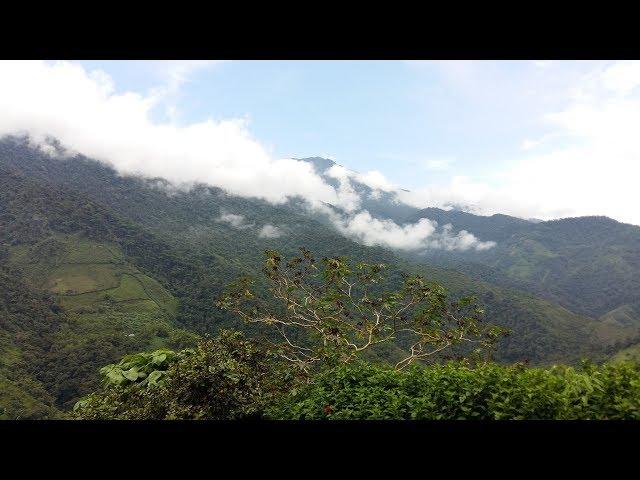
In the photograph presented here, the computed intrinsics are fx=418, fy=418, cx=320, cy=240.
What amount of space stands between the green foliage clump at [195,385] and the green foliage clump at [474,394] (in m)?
0.77

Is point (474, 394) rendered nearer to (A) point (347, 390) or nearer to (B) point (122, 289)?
(A) point (347, 390)

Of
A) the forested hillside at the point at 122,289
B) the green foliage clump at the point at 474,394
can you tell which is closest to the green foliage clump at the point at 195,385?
the green foliage clump at the point at 474,394

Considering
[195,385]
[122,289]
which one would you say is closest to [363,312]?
[195,385]

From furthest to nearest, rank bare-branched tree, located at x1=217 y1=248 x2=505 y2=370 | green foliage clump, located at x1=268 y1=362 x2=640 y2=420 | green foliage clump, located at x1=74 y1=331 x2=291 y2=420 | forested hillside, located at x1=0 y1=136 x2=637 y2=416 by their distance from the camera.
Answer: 1. forested hillside, located at x1=0 y1=136 x2=637 y2=416
2. bare-branched tree, located at x1=217 y1=248 x2=505 y2=370
3. green foliage clump, located at x1=74 y1=331 x2=291 y2=420
4. green foliage clump, located at x1=268 y1=362 x2=640 y2=420

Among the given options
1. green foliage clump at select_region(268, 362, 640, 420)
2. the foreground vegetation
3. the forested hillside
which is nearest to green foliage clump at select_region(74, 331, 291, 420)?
the foreground vegetation

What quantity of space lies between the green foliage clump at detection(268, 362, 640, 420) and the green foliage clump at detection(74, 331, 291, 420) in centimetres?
77

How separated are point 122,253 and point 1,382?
7000 cm

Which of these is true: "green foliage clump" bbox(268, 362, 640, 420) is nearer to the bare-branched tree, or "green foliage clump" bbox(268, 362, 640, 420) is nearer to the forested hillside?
the bare-branched tree

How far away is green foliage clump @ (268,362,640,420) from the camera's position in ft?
9.25

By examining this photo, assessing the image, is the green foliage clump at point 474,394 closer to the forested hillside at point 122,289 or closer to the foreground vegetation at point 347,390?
the foreground vegetation at point 347,390

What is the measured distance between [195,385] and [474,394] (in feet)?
10.4
